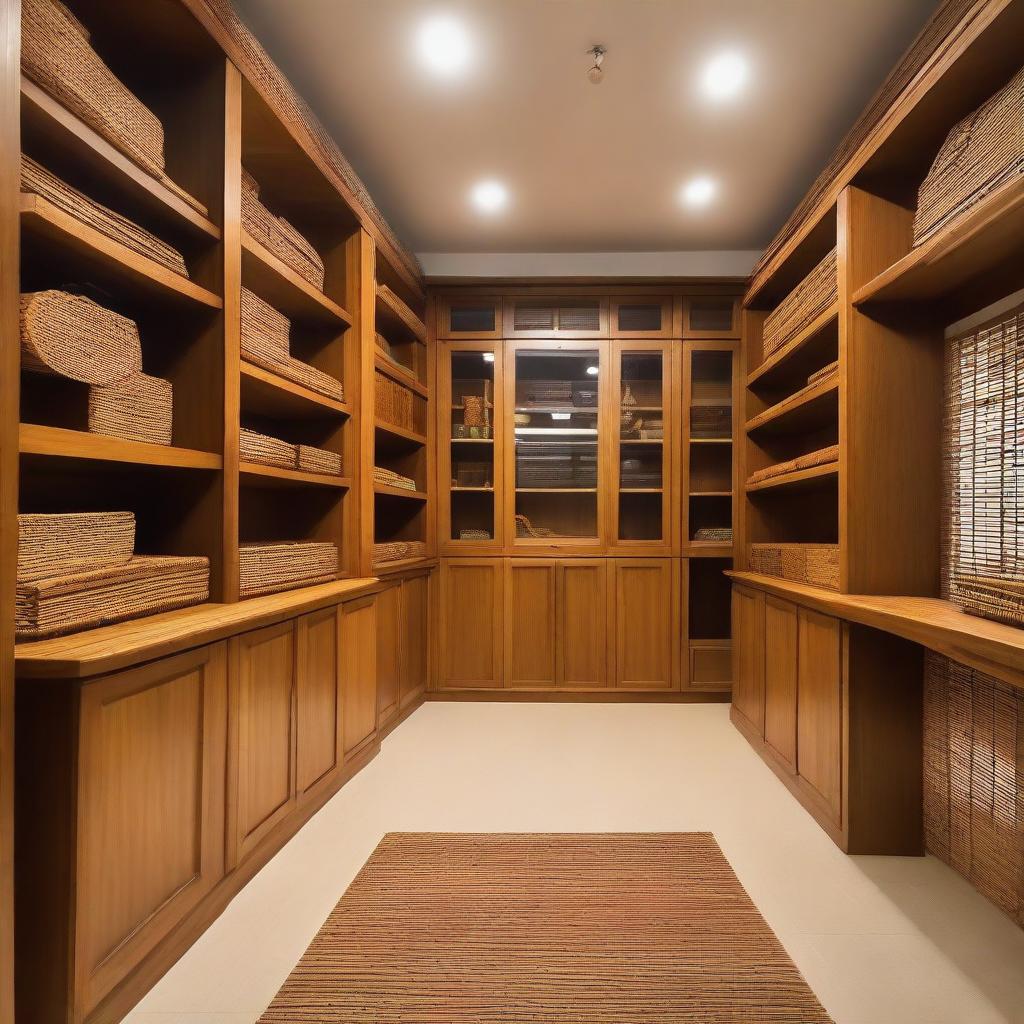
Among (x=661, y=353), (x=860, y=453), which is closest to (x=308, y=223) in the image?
(x=661, y=353)

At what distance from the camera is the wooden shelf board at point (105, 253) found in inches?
53.1

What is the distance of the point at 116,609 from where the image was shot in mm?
1582

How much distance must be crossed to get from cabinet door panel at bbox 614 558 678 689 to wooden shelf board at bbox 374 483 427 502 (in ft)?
4.40

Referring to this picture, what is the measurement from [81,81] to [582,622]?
351cm

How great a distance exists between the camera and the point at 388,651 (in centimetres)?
349

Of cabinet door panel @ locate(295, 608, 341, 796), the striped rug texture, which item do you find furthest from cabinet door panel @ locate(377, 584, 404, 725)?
the striped rug texture

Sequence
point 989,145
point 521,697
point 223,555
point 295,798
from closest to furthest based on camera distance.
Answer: point 989,145 < point 223,555 < point 295,798 < point 521,697

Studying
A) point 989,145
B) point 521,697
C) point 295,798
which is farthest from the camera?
point 521,697

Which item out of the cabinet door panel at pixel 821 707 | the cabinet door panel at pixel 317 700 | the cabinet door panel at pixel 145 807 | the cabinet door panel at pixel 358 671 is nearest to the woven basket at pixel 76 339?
the cabinet door panel at pixel 145 807

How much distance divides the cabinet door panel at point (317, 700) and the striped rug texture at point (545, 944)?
17.1 inches

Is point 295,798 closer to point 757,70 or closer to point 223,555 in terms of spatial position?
point 223,555

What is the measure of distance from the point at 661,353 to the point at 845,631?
2.47 m

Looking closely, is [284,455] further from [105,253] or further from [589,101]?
→ [589,101]

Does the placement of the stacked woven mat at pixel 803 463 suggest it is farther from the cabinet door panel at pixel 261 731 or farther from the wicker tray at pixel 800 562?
the cabinet door panel at pixel 261 731
